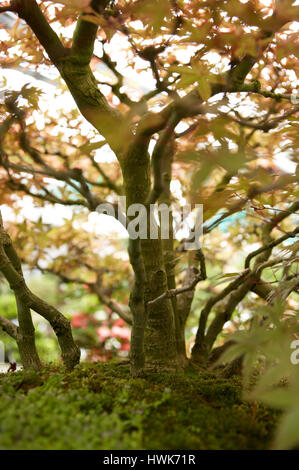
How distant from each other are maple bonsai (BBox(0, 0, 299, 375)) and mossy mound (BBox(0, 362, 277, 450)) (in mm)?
171

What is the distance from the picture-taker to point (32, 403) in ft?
3.25

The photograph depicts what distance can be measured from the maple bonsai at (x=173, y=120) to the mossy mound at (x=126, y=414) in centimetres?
17

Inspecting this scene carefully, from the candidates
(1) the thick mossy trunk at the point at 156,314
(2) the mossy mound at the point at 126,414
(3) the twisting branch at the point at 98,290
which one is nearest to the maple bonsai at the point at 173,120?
(1) the thick mossy trunk at the point at 156,314

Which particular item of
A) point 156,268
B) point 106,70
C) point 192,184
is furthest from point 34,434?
point 106,70

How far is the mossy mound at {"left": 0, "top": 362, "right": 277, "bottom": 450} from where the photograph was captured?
83cm

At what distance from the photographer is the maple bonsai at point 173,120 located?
83cm

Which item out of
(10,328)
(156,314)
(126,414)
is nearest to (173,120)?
(126,414)

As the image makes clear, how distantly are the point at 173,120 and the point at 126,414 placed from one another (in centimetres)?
66

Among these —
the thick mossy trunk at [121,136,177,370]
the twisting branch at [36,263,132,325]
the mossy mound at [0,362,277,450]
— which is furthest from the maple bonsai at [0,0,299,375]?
the twisting branch at [36,263,132,325]

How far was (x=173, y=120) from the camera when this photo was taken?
2.74 feet

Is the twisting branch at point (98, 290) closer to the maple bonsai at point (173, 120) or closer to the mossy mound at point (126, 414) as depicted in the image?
the maple bonsai at point (173, 120)

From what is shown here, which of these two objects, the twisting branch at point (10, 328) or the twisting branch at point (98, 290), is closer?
the twisting branch at point (10, 328)

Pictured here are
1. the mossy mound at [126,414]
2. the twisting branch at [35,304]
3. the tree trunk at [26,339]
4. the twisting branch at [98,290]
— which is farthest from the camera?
the twisting branch at [98,290]

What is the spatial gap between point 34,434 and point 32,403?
0.18 meters
